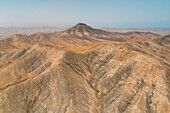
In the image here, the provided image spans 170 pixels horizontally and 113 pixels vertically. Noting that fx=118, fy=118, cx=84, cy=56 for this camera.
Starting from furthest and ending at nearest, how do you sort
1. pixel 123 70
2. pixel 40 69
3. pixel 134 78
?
pixel 40 69
pixel 123 70
pixel 134 78

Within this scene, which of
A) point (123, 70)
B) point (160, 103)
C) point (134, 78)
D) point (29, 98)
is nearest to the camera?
point (160, 103)

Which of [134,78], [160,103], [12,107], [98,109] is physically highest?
[134,78]

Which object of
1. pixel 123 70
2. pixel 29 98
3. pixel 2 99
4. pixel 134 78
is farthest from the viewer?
pixel 123 70

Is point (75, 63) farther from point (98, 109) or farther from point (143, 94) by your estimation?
point (143, 94)

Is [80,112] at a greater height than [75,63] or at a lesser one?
lesser

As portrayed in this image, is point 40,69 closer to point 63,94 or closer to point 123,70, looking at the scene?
point 63,94

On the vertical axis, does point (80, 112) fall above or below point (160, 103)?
below

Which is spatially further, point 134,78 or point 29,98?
point 134,78

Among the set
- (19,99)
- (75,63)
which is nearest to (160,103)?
(75,63)

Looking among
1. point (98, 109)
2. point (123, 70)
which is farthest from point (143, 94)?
point (98, 109)
